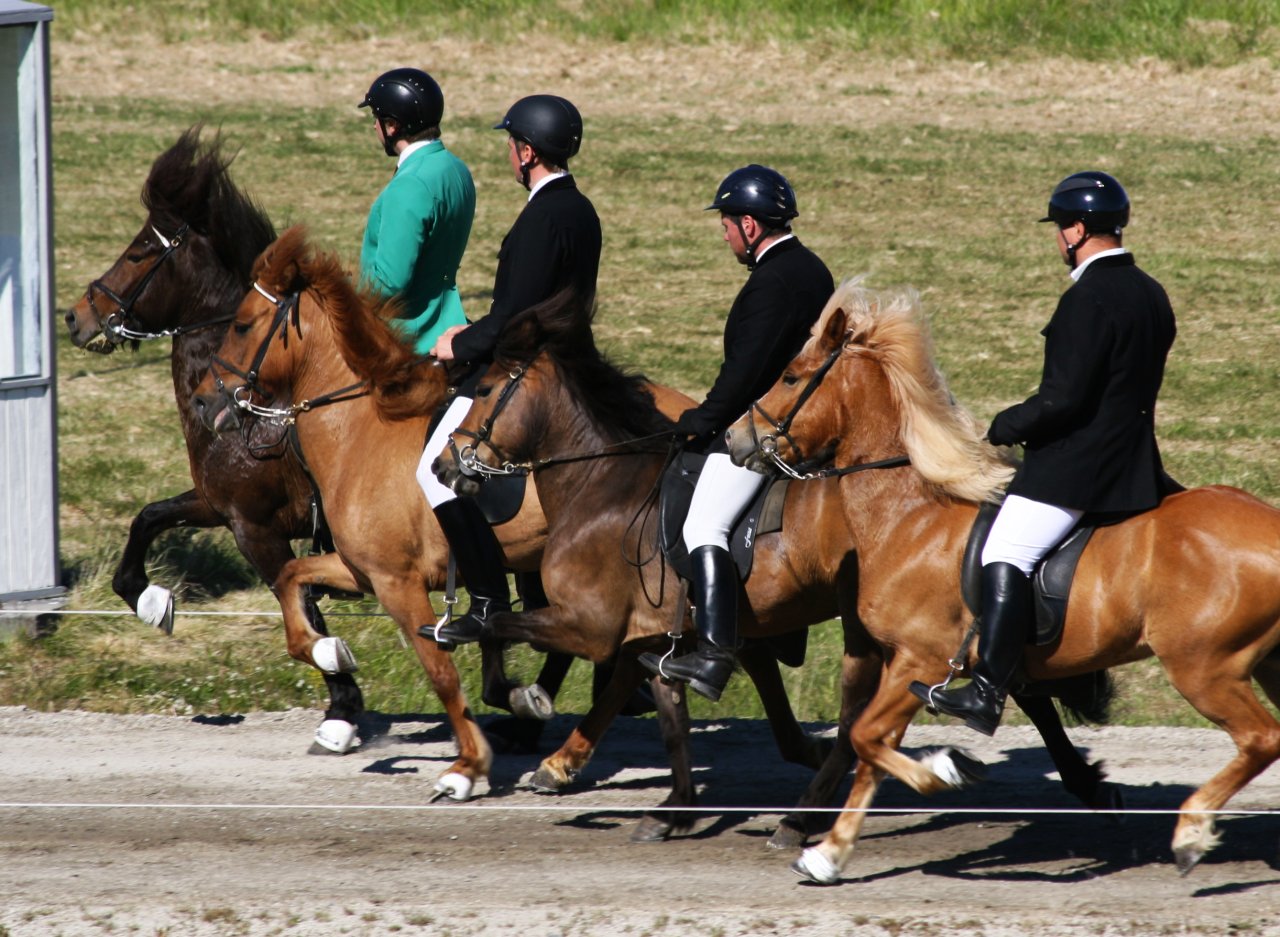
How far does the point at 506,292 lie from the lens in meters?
7.32

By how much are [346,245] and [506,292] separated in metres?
12.0

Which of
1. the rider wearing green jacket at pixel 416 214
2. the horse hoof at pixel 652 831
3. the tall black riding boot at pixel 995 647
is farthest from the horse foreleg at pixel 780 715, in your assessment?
the rider wearing green jacket at pixel 416 214

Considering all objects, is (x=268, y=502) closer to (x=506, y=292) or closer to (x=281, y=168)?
(x=506, y=292)

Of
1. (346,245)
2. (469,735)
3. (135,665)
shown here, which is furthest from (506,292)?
(346,245)

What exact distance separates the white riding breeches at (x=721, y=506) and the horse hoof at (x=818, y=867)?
47.4 inches

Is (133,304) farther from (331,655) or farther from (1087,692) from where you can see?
(1087,692)

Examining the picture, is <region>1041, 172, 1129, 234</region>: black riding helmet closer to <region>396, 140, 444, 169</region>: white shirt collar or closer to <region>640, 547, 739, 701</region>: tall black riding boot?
<region>640, 547, 739, 701</region>: tall black riding boot

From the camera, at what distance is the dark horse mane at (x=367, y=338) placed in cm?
764

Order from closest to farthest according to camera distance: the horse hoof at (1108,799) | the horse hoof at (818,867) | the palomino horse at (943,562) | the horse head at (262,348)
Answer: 1. the palomino horse at (943,562)
2. the horse hoof at (818,867)
3. the horse hoof at (1108,799)
4. the horse head at (262,348)

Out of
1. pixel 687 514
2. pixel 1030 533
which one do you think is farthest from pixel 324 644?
pixel 1030 533

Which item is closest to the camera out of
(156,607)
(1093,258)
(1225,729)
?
(1225,729)

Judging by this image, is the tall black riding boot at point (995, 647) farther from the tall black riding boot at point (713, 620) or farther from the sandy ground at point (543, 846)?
the tall black riding boot at point (713, 620)

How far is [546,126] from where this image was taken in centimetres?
728

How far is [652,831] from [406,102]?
11.2 ft
